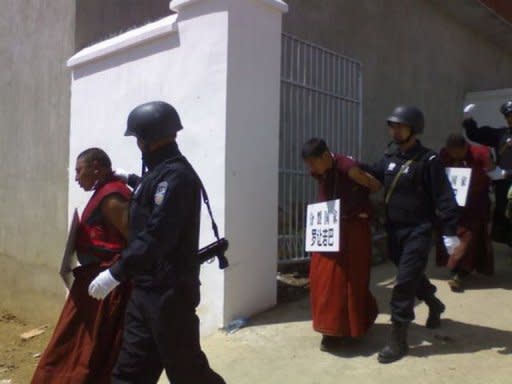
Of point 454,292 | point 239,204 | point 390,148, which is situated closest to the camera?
point 390,148

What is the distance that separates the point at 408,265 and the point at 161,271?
1.88 meters

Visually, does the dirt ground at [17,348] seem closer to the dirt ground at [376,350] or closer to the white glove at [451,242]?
the dirt ground at [376,350]

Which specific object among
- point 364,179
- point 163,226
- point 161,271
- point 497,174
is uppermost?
point 497,174

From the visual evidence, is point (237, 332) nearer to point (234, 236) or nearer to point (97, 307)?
point (234, 236)

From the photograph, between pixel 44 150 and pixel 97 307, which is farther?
pixel 44 150

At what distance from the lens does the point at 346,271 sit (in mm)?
4340

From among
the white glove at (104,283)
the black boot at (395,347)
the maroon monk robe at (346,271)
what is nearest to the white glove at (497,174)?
the maroon monk robe at (346,271)

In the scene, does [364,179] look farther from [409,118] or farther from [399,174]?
[409,118]

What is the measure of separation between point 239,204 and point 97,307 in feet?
5.03

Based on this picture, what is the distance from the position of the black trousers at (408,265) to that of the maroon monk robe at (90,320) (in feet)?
5.92

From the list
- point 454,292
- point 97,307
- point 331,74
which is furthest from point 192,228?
point 331,74

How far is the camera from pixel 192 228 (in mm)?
3148

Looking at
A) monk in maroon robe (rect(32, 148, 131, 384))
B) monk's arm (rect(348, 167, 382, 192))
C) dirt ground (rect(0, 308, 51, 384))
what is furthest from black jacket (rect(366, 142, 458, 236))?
dirt ground (rect(0, 308, 51, 384))

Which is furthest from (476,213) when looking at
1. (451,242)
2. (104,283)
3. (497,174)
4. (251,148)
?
(104,283)
